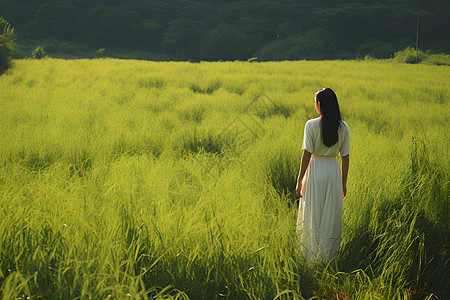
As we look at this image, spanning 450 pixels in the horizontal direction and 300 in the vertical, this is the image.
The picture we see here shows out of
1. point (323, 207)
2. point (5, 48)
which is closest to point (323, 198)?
point (323, 207)

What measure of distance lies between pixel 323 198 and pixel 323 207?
7 centimetres

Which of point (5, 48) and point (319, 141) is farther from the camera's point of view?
point (5, 48)

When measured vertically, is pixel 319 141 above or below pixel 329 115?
below

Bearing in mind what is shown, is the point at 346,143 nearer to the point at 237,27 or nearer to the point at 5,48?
the point at 5,48

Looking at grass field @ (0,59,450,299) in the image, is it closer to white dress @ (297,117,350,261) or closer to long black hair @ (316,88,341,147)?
white dress @ (297,117,350,261)

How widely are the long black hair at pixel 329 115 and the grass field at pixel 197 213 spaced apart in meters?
0.68

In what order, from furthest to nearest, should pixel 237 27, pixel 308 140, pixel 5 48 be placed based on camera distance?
pixel 237 27
pixel 5 48
pixel 308 140

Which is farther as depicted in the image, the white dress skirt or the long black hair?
the white dress skirt

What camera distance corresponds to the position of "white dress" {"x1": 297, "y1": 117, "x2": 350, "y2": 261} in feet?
7.36

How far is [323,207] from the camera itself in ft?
7.57

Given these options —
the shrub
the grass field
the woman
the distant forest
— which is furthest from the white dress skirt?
the distant forest

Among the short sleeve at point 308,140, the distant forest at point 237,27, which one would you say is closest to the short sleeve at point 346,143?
the short sleeve at point 308,140

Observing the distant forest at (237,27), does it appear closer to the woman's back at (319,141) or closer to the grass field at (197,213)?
the grass field at (197,213)

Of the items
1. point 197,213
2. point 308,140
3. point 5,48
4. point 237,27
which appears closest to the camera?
Result: point 197,213
